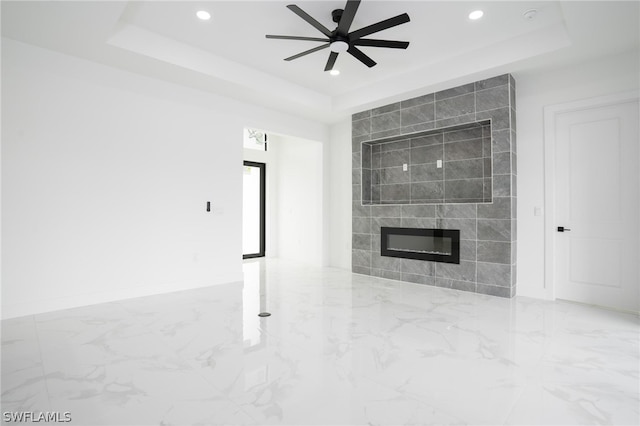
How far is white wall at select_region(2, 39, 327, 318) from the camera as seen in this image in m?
3.30

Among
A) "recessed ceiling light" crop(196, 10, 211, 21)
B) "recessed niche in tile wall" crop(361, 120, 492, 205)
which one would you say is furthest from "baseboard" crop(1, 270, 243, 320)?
"recessed ceiling light" crop(196, 10, 211, 21)

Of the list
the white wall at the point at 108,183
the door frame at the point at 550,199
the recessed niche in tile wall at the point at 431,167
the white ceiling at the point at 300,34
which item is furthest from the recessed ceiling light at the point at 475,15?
the white wall at the point at 108,183

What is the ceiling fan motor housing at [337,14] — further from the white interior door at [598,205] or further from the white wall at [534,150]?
the white interior door at [598,205]

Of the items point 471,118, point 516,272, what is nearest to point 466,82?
point 471,118

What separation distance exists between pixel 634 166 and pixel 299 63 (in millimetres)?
3953

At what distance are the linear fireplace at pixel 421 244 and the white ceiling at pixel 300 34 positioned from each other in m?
1.99

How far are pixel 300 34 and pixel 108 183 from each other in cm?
276

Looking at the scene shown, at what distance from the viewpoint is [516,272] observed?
4.18m

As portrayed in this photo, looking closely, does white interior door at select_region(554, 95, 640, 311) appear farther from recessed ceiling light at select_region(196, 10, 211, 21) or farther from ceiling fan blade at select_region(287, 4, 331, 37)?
recessed ceiling light at select_region(196, 10, 211, 21)

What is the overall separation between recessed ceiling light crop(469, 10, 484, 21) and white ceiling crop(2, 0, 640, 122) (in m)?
0.05

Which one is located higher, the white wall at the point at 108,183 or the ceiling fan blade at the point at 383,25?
the ceiling fan blade at the point at 383,25

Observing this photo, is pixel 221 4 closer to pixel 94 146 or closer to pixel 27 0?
pixel 27 0

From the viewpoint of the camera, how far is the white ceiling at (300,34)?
299 centimetres

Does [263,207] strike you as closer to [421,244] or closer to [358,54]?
[421,244]
